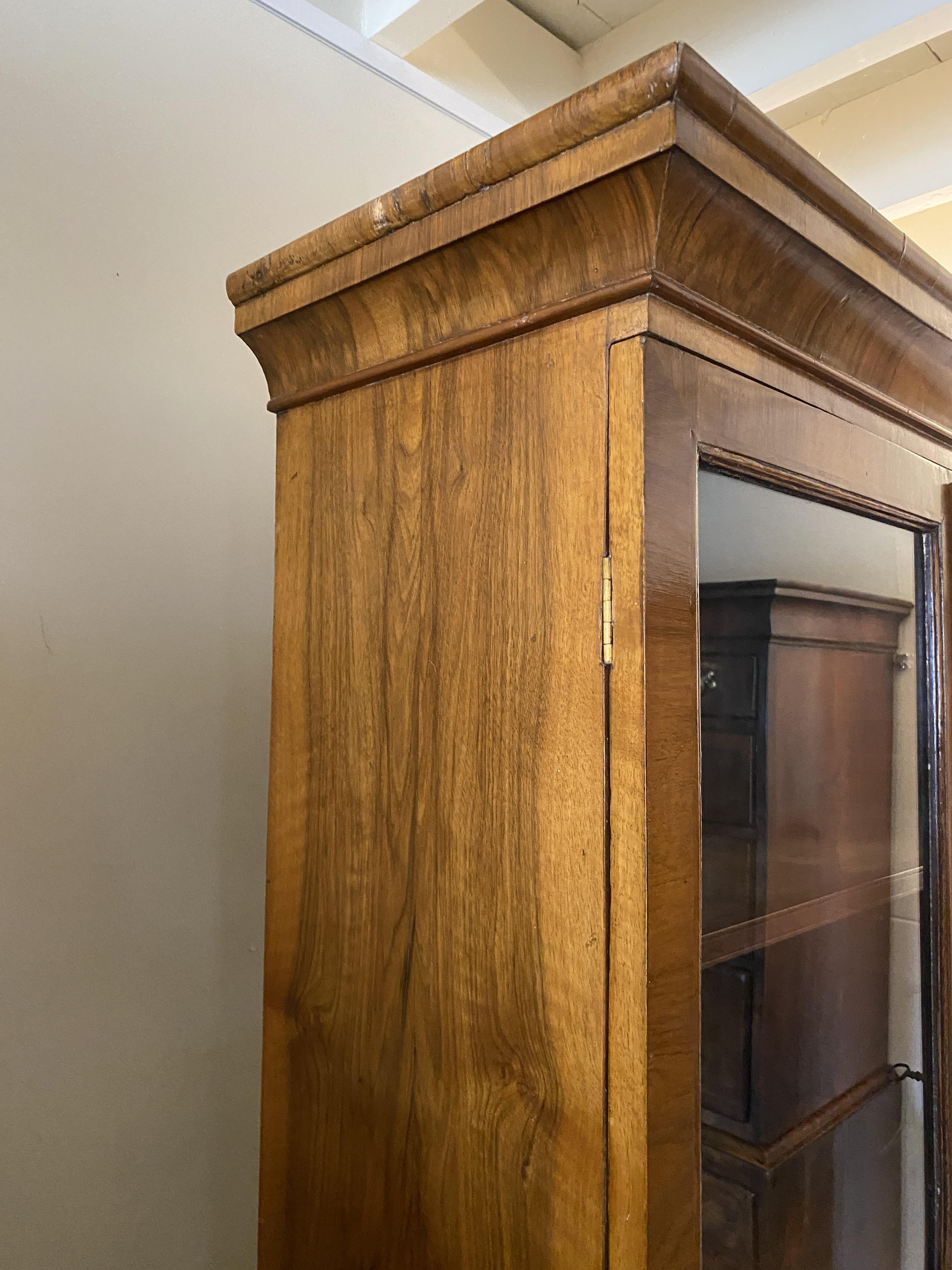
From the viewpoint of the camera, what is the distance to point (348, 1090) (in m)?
0.72

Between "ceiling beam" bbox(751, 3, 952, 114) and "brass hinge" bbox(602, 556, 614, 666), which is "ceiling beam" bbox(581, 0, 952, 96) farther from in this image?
"brass hinge" bbox(602, 556, 614, 666)

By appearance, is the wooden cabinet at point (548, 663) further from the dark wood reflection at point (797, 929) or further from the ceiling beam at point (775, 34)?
the ceiling beam at point (775, 34)

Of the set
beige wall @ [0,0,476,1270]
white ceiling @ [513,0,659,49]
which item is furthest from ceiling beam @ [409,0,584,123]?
beige wall @ [0,0,476,1270]

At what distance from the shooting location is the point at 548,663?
587 millimetres

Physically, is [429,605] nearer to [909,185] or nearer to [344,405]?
[344,405]

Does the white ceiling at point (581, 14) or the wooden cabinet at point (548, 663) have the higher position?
the white ceiling at point (581, 14)

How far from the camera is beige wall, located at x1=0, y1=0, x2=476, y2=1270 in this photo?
2.93 feet

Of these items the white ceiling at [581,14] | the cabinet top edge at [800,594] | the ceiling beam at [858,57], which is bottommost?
the cabinet top edge at [800,594]

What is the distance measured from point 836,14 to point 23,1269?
1.75m

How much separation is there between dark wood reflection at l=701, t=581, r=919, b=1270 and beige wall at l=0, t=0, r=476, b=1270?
611 mm

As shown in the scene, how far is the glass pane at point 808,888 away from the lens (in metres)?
0.60

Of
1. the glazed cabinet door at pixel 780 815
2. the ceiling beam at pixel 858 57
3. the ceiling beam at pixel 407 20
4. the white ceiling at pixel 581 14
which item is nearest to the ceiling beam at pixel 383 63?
the ceiling beam at pixel 407 20

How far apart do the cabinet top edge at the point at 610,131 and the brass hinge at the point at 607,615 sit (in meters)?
0.22

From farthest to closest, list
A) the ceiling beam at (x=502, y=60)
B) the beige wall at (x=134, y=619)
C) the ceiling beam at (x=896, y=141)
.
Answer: the ceiling beam at (x=896, y=141) < the ceiling beam at (x=502, y=60) < the beige wall at (x=134, y=619)
